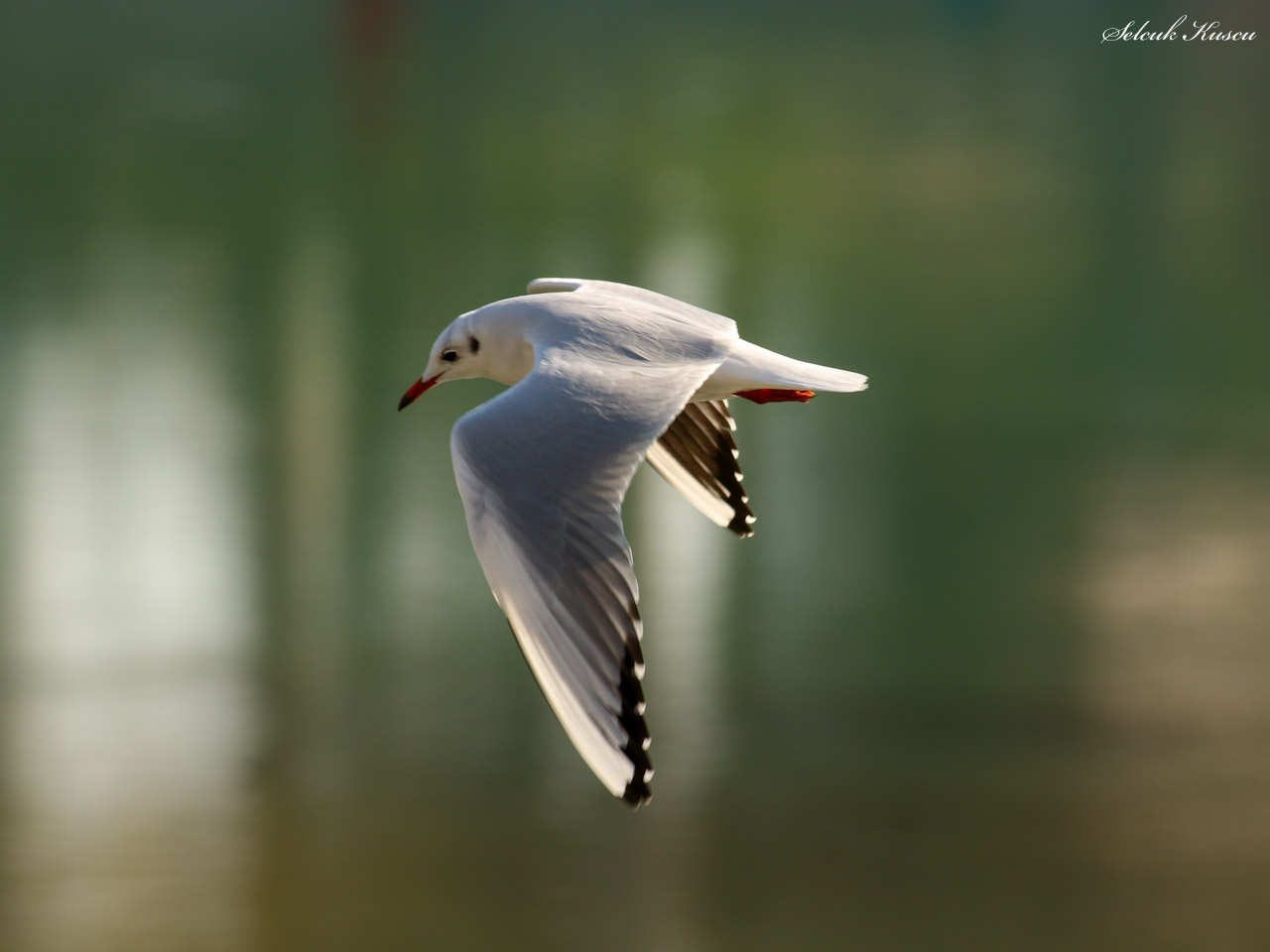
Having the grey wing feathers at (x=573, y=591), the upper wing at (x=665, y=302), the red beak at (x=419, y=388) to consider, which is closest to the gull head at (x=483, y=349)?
the red beak at (x=419, y=388)

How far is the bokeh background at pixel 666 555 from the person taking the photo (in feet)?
11.7

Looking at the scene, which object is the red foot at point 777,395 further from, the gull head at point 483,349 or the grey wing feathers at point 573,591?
the grey wing feathers at point 573,591

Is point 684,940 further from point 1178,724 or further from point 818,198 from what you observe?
point 818,198

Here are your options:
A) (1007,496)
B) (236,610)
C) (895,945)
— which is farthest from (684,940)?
(1007,496)

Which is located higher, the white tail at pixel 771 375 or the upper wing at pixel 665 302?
the upper wing at pixel 665 302

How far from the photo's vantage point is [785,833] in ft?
12.2

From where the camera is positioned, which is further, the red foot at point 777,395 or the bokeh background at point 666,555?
the bokeh background at point 666,555

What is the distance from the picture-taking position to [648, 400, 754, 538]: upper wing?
96.7 inches

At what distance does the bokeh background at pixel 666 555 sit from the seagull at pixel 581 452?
5.33 ft

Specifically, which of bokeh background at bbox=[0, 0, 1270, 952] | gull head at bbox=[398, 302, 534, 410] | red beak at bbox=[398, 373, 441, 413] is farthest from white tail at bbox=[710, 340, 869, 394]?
bokeh background at bbox=[0, 0, 1270, 952]

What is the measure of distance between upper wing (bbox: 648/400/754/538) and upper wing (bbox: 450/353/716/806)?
54cm

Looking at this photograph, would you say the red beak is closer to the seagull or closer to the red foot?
the seagull

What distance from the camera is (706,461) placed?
8.13 feet

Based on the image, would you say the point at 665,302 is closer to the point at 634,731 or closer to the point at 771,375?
the point at 771,375
